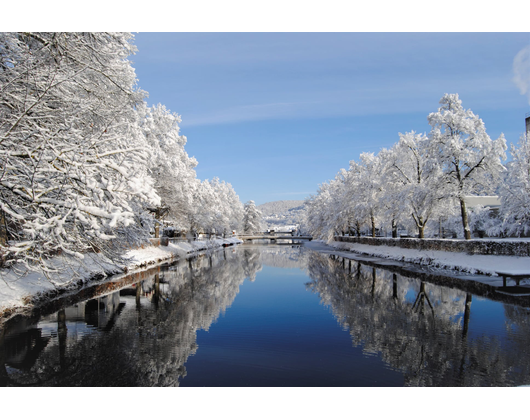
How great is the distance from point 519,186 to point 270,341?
34.7 metres

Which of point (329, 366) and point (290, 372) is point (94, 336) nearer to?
point (290, 372)

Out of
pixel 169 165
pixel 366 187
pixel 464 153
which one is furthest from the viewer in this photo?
pixel 366 187

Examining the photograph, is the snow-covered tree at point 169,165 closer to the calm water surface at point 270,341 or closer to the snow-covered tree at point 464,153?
the calm water surface at point 270,341

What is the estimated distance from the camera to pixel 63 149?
7.39 metres

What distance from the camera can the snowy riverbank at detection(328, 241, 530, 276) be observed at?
20750mm

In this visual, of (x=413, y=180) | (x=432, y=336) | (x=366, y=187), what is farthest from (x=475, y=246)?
(x=366, y=187)

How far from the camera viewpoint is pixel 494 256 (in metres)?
23.0

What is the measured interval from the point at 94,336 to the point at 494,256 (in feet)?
76.6

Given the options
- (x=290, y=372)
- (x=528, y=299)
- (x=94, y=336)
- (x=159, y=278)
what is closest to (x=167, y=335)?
(x=94, y=336)

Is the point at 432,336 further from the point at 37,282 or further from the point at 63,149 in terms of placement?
the point at 37,282

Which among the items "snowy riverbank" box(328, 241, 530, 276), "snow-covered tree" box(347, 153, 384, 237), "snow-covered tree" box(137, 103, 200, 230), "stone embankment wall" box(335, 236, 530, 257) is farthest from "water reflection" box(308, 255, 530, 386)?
"snow-covered tree" box(347, 153, 384, 237)

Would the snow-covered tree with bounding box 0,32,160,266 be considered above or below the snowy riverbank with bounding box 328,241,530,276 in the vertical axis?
above

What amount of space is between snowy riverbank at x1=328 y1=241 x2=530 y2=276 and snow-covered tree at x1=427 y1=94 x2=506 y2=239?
9.22 feet

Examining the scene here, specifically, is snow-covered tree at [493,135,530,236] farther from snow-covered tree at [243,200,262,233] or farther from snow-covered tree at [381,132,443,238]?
snow-covered tree at [243,200,262,233]
